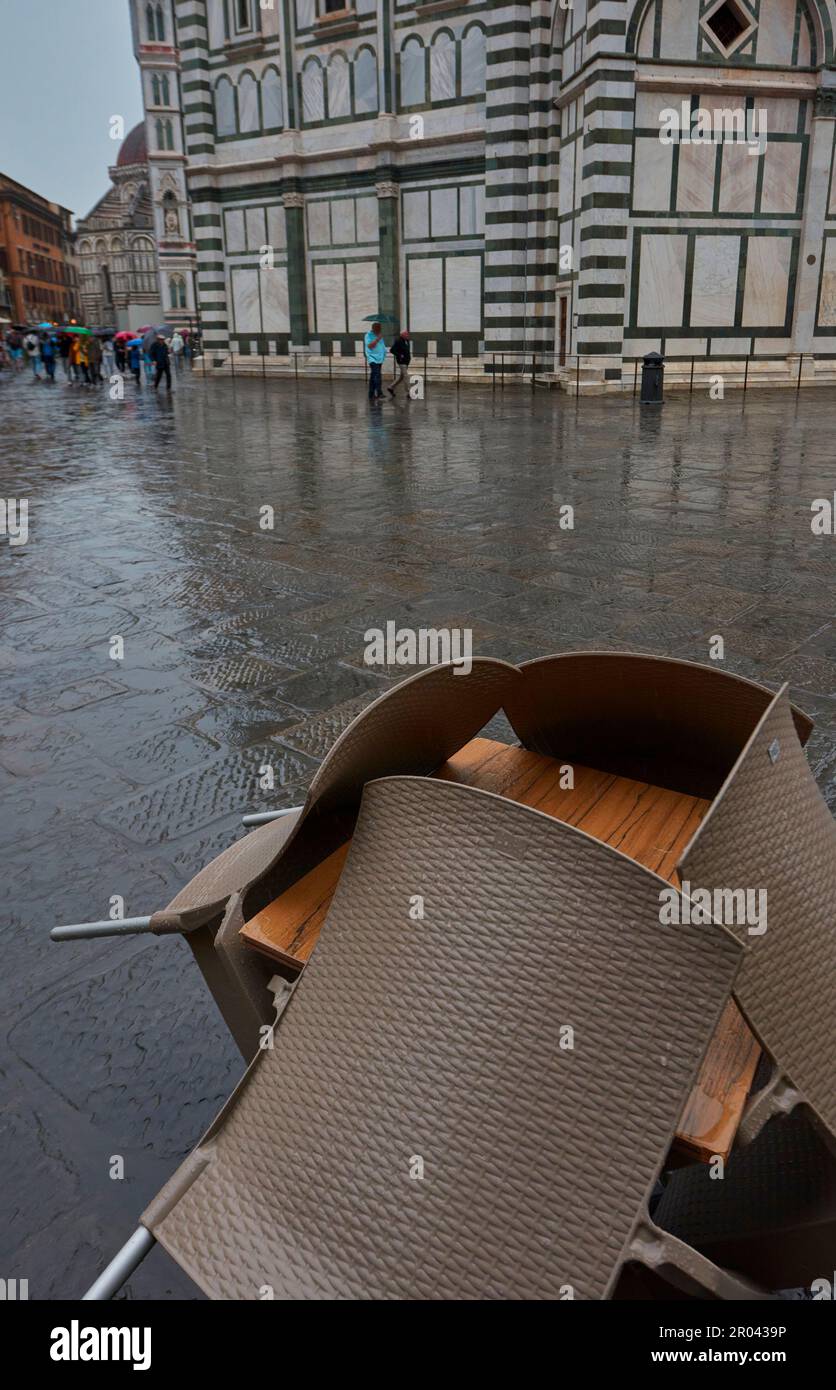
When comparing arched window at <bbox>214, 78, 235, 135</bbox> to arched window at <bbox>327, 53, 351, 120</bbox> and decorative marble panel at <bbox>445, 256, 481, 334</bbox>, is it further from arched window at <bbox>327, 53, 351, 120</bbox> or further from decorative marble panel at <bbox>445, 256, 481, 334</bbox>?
decorative marble panel at <bbox>445, 256, 481, 334</bbox>

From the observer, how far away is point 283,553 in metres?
6.73

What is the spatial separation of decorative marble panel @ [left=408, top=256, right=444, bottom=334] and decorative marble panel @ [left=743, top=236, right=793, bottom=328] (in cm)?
719

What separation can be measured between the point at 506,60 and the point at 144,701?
20.9 metres

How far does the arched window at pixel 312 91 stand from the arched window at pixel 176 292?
3322 centimetres


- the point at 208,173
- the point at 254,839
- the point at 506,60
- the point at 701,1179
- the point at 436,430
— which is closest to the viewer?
the point at 701,1179

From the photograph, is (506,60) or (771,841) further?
(506,60)

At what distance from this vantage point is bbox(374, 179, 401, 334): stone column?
2302 centimetres

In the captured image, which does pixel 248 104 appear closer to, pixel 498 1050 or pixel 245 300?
pixel 245 300

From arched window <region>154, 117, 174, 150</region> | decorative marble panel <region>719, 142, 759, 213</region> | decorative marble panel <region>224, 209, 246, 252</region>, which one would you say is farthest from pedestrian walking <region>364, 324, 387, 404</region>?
arched window <region>154, 117, 174, 150</region>

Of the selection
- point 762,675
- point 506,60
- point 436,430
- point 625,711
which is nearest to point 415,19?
point 506,60

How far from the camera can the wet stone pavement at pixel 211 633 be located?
204 centimetres
